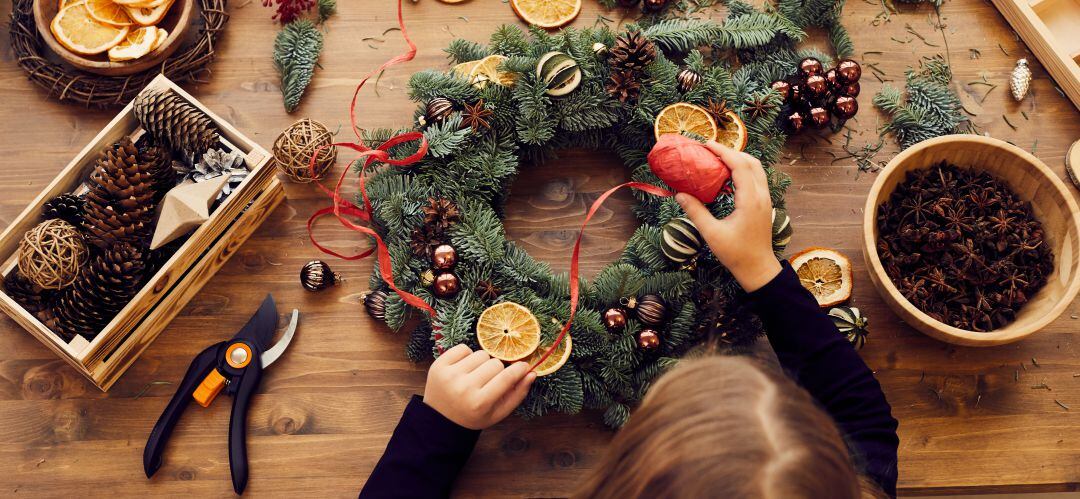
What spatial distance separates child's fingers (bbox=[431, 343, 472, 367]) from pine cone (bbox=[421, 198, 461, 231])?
0.64 ft

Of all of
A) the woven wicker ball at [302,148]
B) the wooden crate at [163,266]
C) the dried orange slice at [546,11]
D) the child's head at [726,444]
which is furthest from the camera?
the dried orange slice at [546,11]

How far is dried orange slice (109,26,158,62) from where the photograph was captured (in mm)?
1296

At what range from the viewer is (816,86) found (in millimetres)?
1264

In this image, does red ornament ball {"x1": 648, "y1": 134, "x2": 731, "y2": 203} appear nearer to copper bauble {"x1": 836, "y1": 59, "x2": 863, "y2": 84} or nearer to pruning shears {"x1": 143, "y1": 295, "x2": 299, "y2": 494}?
copper bauble {"x1": 836, "y1": 59, "x2": 863, "y2": 84}

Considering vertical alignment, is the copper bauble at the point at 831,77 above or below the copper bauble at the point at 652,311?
above

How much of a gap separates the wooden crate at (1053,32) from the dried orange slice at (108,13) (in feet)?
5.50

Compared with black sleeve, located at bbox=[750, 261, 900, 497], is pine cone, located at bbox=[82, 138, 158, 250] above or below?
above

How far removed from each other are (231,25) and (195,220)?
46 centimetres

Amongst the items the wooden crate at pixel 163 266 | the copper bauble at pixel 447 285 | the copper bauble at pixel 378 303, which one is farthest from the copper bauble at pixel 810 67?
the wooden crate at pixel 163 266

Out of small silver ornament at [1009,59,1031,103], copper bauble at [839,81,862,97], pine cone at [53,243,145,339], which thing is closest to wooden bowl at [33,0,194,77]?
pine cone at [53,243,145,339]

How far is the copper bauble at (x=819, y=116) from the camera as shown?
1281 mm

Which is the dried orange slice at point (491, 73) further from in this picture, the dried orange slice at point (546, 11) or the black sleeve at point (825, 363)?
the black sleeve at point (825, 363)

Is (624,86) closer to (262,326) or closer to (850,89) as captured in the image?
(850,89)

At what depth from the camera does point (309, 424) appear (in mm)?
1234
